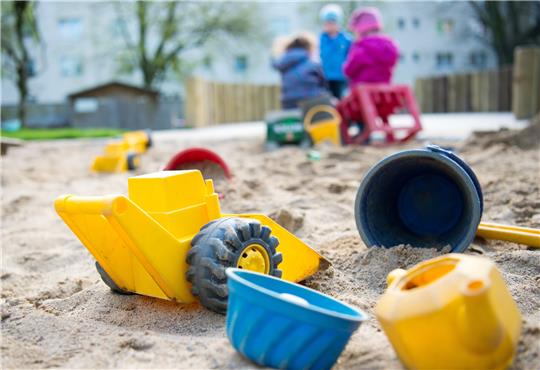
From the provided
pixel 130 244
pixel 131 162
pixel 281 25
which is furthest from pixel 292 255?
A: pixel 281 25

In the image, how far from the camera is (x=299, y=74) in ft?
25.2

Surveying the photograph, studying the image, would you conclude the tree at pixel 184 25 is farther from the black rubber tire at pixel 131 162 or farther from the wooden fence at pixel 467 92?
the black rubber tire at pixel 131 162

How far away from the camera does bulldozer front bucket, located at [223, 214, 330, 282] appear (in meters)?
2.10

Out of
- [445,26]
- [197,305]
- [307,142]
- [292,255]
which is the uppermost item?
[445,26]

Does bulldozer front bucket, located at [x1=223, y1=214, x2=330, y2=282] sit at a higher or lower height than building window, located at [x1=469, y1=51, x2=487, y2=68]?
lower

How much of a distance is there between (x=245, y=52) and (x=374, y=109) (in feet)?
69.8

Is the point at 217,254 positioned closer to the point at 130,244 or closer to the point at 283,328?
the point at 130,244

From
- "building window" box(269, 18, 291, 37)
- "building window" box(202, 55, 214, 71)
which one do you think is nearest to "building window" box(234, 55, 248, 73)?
"building window" box(269, 18, 291, 37)

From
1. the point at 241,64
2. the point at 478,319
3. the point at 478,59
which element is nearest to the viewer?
the point at 478,319

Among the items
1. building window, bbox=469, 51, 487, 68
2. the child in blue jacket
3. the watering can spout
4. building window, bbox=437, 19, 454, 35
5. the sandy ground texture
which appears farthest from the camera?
building window, bbox=469, 51, 487, 68

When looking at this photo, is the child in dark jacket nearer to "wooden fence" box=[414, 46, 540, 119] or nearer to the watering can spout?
"wooden fence" box=[414, 46, 540, 119]

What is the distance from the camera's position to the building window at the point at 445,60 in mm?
30594

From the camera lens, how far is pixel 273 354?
1.43m

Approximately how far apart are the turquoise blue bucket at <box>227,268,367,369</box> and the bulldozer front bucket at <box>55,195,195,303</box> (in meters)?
0.39
